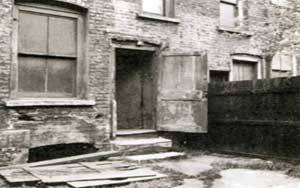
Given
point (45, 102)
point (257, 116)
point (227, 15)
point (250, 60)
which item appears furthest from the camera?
point (250, 60)

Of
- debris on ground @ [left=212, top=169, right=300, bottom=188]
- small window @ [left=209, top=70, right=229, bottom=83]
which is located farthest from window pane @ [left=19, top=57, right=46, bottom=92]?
small window @ [left=209, top=70, right=229, bottom=83]

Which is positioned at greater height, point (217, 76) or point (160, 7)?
point (160, 7)

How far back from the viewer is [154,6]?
10531mm

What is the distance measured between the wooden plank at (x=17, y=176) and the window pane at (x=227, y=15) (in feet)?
24.4

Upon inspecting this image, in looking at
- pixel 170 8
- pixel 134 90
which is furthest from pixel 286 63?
pixel 134 90

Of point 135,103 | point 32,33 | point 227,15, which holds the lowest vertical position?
point 135,103

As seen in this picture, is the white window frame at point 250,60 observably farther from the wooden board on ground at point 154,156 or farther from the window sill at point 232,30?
the wooden board on ground at point 154,156

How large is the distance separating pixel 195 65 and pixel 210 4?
2.63 metres

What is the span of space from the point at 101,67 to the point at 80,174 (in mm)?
3151

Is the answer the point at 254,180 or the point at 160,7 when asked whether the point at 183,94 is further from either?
the point at 254,180

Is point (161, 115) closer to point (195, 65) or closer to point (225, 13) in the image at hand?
point (195, 65)

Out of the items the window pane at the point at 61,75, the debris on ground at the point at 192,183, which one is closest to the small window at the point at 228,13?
the window pane at the point at 61,75

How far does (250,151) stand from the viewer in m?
9.05

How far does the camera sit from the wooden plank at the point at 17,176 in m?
6.09
